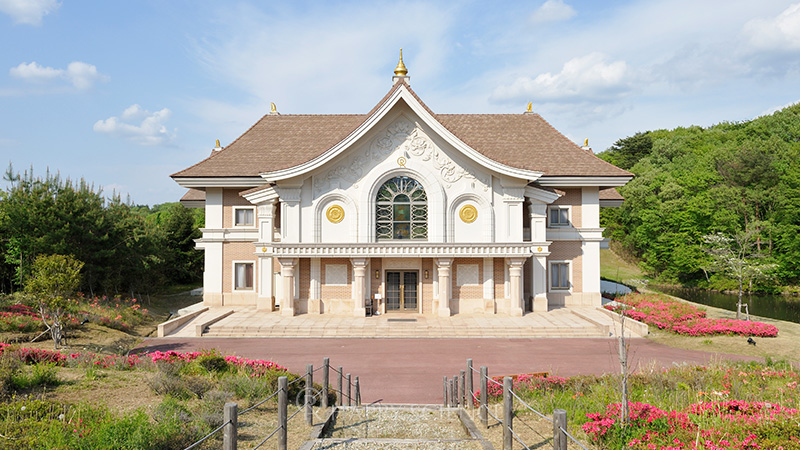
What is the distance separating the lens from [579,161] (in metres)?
27.0

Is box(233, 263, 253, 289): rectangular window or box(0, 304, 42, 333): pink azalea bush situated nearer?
box(0, 304, 42, 333): pink azalea bush

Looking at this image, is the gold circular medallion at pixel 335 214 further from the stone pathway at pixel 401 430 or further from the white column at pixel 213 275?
the stone pathway at pixel 401 430

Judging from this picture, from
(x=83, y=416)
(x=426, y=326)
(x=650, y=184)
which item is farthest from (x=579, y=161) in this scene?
(x=650, y=184)

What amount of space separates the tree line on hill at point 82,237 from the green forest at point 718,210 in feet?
142

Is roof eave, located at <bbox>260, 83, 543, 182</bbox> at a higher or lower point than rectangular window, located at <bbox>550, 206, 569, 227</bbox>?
higher

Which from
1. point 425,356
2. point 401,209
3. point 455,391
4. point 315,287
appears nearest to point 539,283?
point 401,209

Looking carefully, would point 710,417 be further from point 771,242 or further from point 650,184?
point 650,184

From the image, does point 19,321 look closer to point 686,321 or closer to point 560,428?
point 560,428

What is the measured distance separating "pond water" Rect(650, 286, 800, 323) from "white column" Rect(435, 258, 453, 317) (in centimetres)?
2518

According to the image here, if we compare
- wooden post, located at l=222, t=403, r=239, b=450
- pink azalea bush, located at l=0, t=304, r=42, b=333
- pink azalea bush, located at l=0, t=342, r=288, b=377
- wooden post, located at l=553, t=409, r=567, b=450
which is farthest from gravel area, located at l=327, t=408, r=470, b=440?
pink azalea bush, located at l=0, t=304, r=42, b=333

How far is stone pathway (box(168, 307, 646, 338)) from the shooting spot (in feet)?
65.8

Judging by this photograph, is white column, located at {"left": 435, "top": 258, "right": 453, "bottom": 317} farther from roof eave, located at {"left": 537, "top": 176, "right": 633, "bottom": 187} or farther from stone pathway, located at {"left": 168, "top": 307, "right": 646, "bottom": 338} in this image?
roof eave, located at {"left": 537, "top": 176, "right": 633, "bottom": 187}

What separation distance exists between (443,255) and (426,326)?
3.76 meters

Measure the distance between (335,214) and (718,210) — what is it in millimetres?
42978
